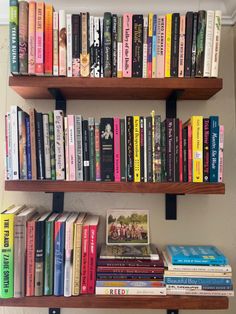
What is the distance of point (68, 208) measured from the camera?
3.96 feet

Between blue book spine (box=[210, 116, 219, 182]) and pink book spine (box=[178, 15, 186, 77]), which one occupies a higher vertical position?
pink book spine (box=[178, 15, 186, 77])

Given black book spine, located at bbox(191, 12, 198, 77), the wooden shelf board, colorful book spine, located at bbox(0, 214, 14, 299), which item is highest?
black book spine, located at bbox(191, 12, 198, 77)

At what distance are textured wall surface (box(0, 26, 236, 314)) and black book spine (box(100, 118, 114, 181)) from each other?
0.23 metres

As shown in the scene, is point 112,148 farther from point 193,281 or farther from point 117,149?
point 193,281

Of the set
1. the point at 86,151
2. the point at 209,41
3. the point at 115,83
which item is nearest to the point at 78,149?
the point at 86,151

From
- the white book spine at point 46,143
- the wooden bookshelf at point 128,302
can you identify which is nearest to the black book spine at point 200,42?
the white book spine at point 46,143

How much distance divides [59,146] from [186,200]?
1.87 ft

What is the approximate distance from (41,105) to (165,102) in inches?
20.4

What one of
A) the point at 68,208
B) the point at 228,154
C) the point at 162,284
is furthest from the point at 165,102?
the point at 162,284

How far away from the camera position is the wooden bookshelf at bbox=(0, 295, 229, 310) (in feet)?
3.19

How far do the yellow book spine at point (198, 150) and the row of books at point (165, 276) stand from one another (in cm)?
30

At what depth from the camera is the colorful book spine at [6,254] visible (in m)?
0.97

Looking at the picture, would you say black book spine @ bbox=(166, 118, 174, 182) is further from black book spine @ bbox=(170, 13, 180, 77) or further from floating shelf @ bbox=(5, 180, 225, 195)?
black book spine @ bbox=(170, 13, 180, 77)

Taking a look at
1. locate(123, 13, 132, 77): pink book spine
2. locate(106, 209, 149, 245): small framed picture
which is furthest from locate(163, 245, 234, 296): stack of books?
locate(123, 13, 132, 77): pink book spine
